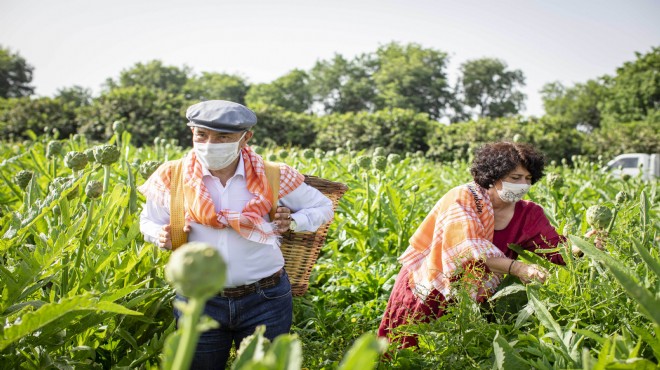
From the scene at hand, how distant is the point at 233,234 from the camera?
2080 mm

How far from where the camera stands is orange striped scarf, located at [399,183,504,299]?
2297mm

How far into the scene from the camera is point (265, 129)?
1770 centimetres

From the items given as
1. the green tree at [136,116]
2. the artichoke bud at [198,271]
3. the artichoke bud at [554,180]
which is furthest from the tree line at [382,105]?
the artichoke bud at [198,271]

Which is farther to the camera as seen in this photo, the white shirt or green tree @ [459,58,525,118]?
green tree @ [459,58,525,118]

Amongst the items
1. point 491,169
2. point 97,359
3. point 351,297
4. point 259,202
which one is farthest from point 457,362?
point 351,297

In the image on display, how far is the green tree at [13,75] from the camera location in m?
48.0

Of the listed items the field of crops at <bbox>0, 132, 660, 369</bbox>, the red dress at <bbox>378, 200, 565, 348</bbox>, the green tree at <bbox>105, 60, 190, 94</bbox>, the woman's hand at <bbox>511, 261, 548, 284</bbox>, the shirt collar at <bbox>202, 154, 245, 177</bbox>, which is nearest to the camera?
the field of crops at <bbox>0, 132, 660, 369</bbox>

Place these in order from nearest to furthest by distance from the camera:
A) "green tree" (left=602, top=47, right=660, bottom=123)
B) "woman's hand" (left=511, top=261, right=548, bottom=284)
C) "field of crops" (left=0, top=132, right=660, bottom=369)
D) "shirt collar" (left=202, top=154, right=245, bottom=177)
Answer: "field of crops" (left=0, top=132, right=660, bottom=369) < "woman's hand" (left=511, top=261, right=548, bottom=284) < "shirt collar" (left=202, top=154, right=245, bottom=177) < "green tree" (left=602, top=47, right=660, bottom=123)

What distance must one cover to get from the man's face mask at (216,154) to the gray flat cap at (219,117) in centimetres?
7

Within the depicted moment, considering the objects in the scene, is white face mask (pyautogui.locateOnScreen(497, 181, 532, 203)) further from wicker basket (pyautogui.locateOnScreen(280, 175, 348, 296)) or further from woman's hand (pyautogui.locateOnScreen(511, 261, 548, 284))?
wicker basket (pyautogui.locateOnScreen(280, 175, 348, 296))

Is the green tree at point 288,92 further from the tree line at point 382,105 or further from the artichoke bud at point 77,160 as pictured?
the artichoke bud at point 77,160

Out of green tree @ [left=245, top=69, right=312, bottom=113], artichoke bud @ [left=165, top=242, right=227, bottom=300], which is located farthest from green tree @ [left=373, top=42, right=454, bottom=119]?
artichoke bud @ [left=165, top=242, right=227, bottom=300]

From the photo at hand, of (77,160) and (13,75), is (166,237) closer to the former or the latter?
(77,160)

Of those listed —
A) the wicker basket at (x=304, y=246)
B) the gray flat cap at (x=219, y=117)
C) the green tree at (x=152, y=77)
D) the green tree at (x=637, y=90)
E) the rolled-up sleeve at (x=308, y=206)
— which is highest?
the gray flat cap at (x=219, y=117)
